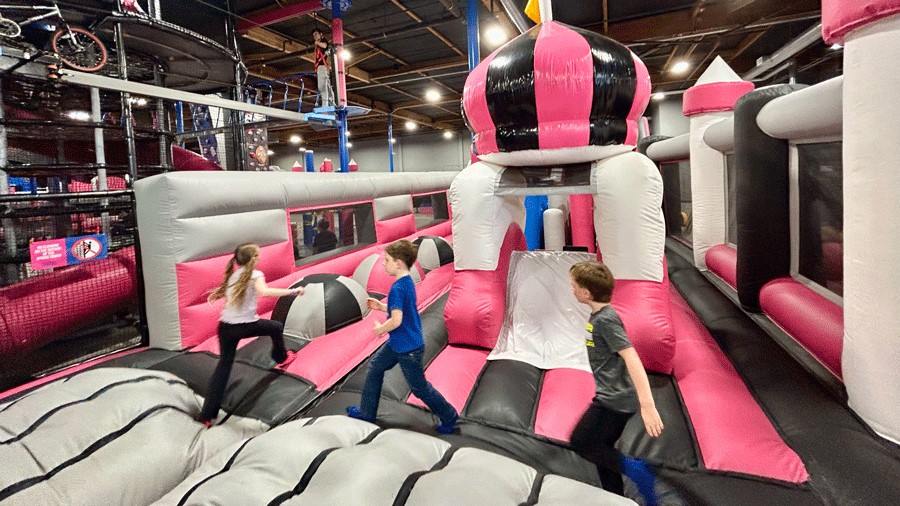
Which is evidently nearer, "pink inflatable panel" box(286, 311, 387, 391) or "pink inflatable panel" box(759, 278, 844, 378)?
"pink inflatable panel" box(759, 278, 844, 378)

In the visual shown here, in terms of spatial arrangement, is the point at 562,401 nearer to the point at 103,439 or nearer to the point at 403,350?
the point at 403,350

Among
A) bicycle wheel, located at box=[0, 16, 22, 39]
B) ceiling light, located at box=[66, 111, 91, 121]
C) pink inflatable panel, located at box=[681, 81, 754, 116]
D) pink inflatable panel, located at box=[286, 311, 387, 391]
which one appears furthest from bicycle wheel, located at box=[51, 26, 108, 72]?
pink inflatable panel, located at box=[681, 81, 754, 116]

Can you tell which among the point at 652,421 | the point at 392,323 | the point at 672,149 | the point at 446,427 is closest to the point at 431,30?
the point at 672,149

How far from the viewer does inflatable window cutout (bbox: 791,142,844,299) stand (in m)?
2.33

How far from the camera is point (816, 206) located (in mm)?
2381

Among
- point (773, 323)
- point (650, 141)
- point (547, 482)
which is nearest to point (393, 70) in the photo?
point (650, 141)

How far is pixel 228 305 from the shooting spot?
213 cm

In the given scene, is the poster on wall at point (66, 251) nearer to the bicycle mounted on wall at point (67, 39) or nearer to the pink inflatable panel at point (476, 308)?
the bicycle mounted on wall at point (67, 39)

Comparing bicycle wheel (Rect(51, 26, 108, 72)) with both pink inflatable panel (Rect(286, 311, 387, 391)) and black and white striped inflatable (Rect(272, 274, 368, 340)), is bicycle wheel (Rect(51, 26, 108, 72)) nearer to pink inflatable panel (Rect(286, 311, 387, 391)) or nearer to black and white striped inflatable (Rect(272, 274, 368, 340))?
black and white striped inflatable (Rect(272, 274, 368, 340))

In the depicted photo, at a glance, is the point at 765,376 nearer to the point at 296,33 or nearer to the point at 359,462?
the point at 359,462

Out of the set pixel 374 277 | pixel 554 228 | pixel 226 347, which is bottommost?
pixel 226 347

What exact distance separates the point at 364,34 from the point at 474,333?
6389 mm

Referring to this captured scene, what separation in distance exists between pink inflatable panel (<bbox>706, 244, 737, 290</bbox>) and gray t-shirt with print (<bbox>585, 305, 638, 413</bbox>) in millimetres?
1953

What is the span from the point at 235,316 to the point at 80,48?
3140 millimetres
